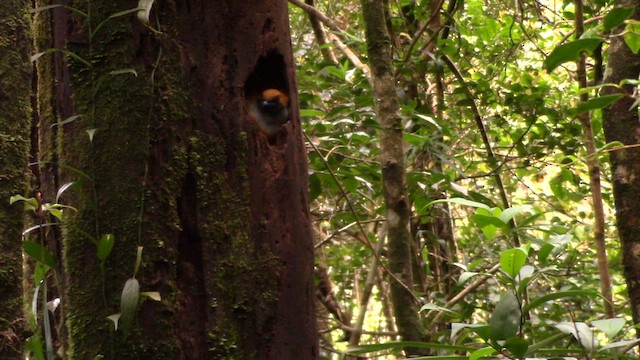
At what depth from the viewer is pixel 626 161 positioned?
2.29m

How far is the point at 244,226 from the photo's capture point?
1.35m

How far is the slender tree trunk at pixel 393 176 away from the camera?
2336 mm

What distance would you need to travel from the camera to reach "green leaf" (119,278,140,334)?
1174 millimetres

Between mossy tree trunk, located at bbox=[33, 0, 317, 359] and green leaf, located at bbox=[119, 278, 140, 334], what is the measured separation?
48mm

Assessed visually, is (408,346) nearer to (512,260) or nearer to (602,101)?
(512,260)

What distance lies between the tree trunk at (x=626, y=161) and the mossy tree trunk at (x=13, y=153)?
166cm

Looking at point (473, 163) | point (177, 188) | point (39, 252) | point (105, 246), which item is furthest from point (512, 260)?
point (473, 163)

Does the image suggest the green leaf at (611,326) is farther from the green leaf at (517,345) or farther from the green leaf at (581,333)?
the green leaf at (517,345)

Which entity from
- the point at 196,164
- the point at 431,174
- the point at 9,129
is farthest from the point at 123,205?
the point at 431,174

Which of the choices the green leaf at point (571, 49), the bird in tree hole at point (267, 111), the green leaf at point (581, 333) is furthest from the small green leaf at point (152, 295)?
the green leaf at point (571, 49)

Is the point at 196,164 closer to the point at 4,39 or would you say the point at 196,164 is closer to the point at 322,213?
the point at 4,39

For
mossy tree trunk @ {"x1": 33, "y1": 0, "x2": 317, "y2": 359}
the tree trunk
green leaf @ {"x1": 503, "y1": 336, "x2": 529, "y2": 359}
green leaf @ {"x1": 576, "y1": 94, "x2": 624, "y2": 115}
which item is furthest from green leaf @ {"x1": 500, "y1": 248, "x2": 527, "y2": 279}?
the tree trunk

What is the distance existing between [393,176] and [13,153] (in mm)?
1239

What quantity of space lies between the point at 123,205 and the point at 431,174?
6.35ft
